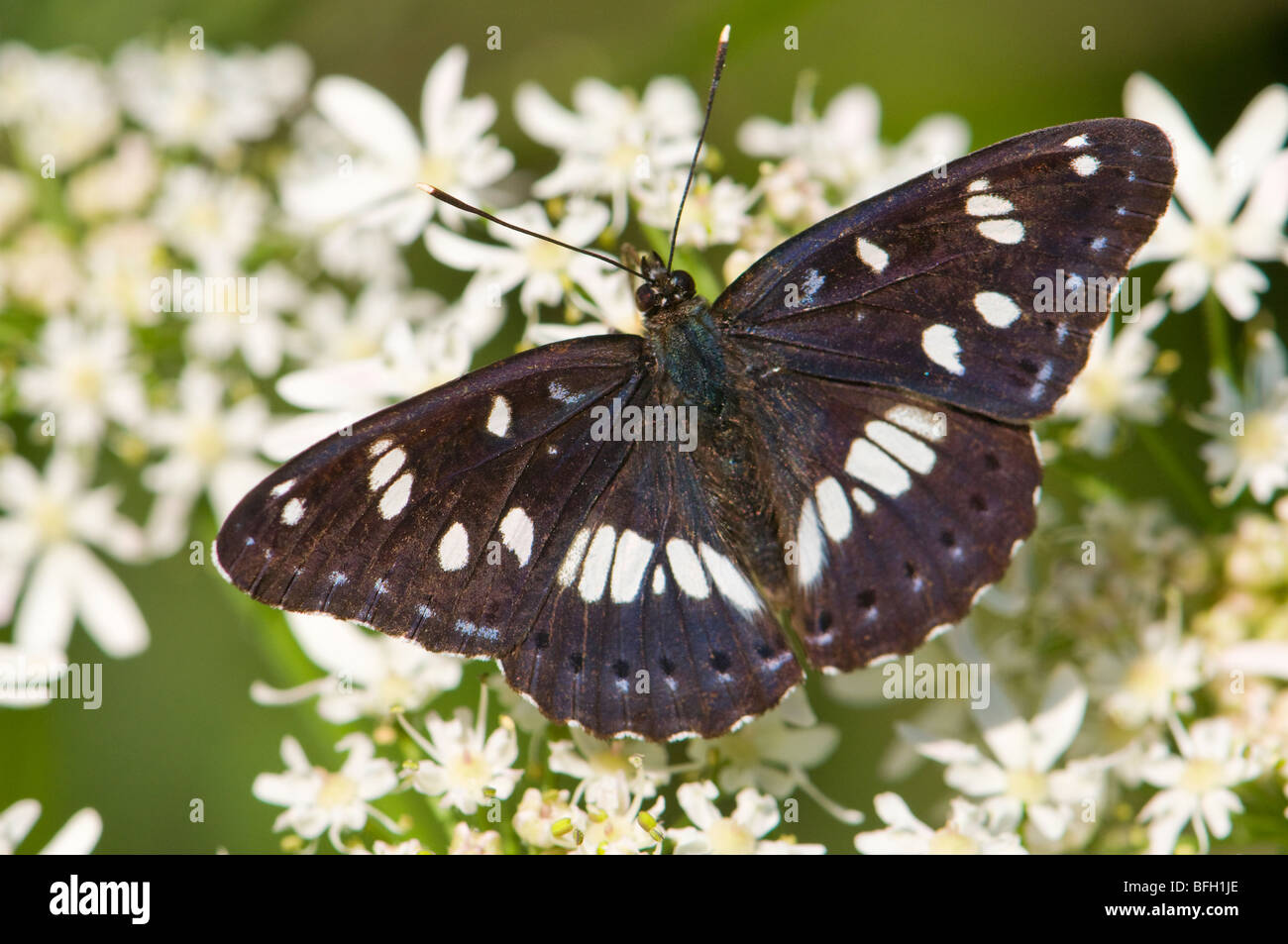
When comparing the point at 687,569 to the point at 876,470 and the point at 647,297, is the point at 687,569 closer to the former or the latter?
the point at 876,470

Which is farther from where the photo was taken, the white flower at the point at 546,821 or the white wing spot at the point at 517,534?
the white flower at the point at 546,821

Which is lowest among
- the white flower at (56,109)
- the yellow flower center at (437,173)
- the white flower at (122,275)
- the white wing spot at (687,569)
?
the white wing spot at (687,569)

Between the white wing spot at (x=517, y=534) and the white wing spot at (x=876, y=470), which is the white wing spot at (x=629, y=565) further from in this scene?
the white wing spot at (x=876, y=470)

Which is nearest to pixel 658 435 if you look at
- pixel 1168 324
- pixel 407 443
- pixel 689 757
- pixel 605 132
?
pixel 407 443

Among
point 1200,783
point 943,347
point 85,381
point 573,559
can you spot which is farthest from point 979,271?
point 85,381

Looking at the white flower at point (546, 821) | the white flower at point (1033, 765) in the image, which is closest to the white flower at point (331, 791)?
the white flower at point (546, 821)
